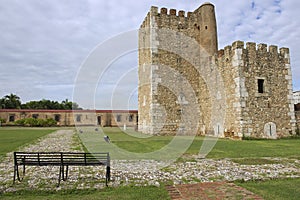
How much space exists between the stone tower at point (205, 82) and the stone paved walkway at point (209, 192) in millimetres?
10565

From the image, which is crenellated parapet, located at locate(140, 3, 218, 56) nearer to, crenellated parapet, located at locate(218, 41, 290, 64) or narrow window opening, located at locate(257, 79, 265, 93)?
crenellated parapet, located at locate(218, 41, 290, 64)

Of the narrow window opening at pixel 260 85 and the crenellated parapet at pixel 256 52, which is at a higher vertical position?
the crenellated parapet at pixel 256 52

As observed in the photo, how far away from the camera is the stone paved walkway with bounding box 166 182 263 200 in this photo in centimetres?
439

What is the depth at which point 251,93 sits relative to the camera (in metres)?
15.4

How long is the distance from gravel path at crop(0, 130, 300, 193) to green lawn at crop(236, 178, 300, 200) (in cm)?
37

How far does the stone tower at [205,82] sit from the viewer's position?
15.4 m

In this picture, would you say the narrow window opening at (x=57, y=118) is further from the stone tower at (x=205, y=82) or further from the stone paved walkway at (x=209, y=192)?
the stone paved walkway at (x=209, y=192)

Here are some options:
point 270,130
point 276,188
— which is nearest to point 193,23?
point 270,130

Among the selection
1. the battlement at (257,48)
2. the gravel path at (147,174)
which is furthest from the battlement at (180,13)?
the gravel path at (147,174)

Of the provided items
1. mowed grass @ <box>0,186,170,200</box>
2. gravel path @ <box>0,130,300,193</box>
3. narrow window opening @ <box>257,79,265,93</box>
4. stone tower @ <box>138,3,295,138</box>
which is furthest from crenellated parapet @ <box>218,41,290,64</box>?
mowed grass @ <box>0,186,170,200</box>

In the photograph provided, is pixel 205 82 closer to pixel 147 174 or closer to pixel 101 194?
pixel 147 174

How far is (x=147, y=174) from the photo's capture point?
241 inches

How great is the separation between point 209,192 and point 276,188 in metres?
1.39

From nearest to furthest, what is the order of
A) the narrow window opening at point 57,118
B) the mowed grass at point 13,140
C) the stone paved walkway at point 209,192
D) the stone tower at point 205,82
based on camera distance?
the stone paved walkway at point 209,192 → the mowed grass at point 13,140 → the stone tower at point 205,82 → the narrow window opening at point 57,118
